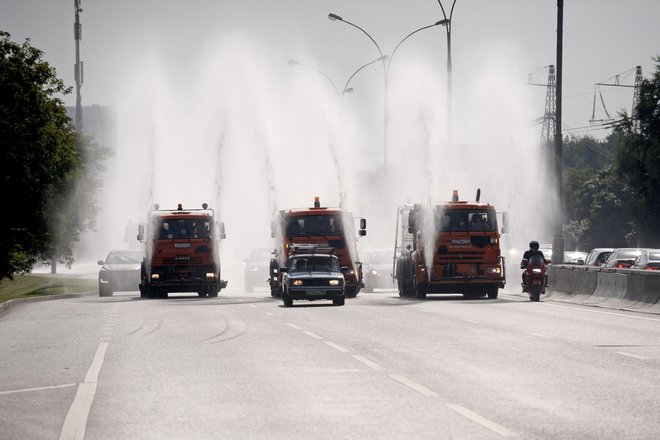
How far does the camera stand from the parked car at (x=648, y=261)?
144 ft

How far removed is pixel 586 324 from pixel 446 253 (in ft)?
46.6

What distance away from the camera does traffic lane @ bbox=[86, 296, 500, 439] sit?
10695mm

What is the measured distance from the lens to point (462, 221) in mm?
39406

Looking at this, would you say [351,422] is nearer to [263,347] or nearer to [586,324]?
[263,347]

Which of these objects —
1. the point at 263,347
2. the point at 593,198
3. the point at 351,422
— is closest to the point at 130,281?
the point at 263,347

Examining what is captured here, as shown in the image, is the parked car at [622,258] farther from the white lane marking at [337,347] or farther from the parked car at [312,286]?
the white lane marking at [337,347]

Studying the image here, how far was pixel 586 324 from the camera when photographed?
25047mm

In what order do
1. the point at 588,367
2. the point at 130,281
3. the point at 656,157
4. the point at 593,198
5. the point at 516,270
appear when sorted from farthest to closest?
the point at 593,198 < the point at 656,157 < the point at 516,270 < the point at 130,281 < the point at 588,367

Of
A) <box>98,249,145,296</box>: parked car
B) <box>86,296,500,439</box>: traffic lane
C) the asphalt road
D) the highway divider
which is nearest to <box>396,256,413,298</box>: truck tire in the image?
the highway divider

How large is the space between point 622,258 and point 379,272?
955 centimetres

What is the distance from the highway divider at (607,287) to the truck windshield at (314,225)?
283 inches

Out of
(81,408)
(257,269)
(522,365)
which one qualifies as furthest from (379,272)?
(81,408)

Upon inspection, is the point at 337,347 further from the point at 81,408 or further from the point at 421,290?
the point at 421,290

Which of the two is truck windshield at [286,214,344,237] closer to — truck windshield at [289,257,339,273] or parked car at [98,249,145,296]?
truck windshield at [289,257,339,273]
